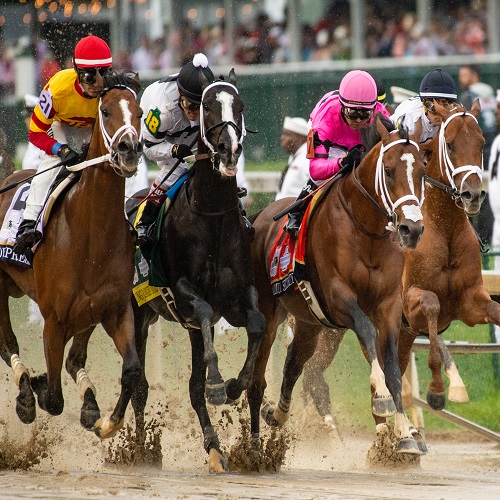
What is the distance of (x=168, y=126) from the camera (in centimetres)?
840

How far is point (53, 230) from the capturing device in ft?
26.3

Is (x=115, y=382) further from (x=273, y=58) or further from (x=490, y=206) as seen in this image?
(x=273, y=58)

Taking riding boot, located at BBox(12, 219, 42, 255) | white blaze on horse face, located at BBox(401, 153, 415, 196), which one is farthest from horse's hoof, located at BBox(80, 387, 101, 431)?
white blaze on horse face, located at BBox(401, 153, 415, 196)

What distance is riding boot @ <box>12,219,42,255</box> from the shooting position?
26.3 feet

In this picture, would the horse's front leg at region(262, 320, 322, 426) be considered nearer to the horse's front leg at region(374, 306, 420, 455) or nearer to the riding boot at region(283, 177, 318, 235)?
the riding boot at region(283, 177, 318, 235)

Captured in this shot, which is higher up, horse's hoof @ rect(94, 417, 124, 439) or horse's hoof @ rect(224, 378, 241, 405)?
horse's hoof @ rect(224, 378, 241, 405)

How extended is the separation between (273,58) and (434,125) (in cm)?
1218

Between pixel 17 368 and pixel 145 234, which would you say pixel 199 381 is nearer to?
pixel 145 234

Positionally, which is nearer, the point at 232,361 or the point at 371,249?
the point at 371,249

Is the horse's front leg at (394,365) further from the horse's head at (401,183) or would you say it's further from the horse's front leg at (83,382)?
the horse's front leg at (83,382)

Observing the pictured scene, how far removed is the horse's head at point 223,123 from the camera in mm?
7492

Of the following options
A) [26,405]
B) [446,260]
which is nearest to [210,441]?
[26,405]

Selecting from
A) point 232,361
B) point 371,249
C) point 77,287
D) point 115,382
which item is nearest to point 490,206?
point 232,361

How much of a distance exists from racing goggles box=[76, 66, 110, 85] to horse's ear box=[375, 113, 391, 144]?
5.58 ft
